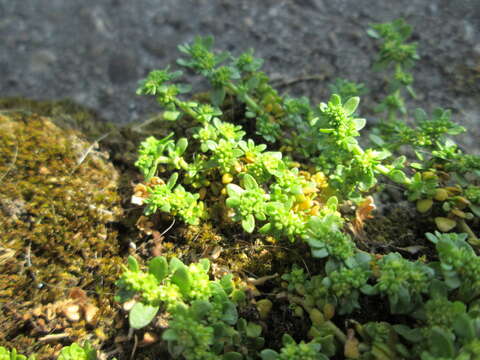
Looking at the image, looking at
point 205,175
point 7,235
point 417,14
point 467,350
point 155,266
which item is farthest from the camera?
point 417,14

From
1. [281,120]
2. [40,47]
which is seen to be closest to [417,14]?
[281,120]

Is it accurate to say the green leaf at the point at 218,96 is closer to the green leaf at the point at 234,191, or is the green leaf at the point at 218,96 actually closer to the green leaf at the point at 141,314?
the green leaf at the point at 234,191

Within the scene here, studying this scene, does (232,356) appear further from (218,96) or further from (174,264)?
(218,96)

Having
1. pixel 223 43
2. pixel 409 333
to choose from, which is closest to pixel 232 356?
pixel 409 333

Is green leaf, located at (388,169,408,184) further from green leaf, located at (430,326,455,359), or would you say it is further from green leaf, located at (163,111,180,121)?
green leaf, located at (163,111,180,121)

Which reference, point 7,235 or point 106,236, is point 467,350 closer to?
point 106,236

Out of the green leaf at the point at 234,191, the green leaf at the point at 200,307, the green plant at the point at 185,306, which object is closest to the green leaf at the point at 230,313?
the green plant at the point at 185,306
